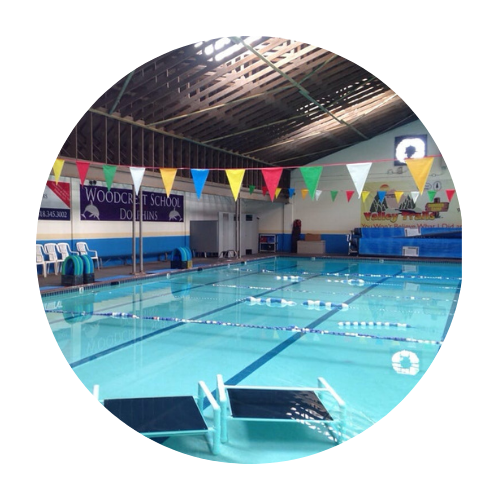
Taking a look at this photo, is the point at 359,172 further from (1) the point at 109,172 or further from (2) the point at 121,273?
(2) the point at 121,273

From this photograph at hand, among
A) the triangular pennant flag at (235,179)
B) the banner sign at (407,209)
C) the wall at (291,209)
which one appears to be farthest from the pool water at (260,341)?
the banner sign at (407,209)

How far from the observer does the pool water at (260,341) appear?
10.8 feet

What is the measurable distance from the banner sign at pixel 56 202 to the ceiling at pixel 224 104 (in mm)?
1425

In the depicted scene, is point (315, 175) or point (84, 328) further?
point (315, 175)

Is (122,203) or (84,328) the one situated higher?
(122,203)

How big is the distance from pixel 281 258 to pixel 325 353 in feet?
43.7

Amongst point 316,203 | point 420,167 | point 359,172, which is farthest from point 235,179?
point 316,203

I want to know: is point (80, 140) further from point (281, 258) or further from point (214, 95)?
point (281, 258)

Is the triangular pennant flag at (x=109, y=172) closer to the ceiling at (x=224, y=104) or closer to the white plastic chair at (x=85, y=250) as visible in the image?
the ceiling at (x=224, y=104)

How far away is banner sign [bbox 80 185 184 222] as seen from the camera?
12.3 metres

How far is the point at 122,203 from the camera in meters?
13.5

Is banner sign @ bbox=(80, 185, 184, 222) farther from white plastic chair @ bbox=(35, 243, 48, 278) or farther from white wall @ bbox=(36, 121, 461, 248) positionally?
white plastic chair @ bbox=(35, 243, 48, 278)

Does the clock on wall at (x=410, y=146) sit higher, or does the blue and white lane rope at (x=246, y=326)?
the clock on wall at (x=410, y=146)

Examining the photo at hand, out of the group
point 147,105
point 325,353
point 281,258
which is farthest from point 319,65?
point 281,258
